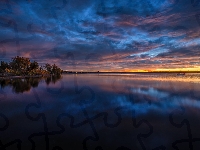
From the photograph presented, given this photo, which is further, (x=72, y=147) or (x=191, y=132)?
(x=191, y=132)

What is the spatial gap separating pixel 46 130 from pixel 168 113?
37.7 ft

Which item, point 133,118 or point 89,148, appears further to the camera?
point 133,118

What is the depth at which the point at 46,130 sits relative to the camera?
1045cm

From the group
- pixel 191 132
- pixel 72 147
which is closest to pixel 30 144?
pixel 72 147

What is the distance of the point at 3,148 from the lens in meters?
8.01

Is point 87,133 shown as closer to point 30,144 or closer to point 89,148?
point 89,148

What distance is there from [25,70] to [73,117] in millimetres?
→ 131053

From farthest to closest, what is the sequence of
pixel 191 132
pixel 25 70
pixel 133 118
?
1. pixel 25 70
2. pixel 133 118
3. pixel 191 132

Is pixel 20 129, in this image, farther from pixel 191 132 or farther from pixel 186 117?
pixel 186 117

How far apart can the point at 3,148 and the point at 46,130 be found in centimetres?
283

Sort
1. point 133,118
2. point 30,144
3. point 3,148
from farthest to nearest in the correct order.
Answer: point 133,118, point 30,144, point 3,148

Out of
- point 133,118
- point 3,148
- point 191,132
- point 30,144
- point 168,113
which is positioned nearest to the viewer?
point 3,148

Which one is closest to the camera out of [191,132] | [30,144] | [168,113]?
[30,144]

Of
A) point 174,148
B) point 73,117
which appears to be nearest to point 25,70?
point 73,117
